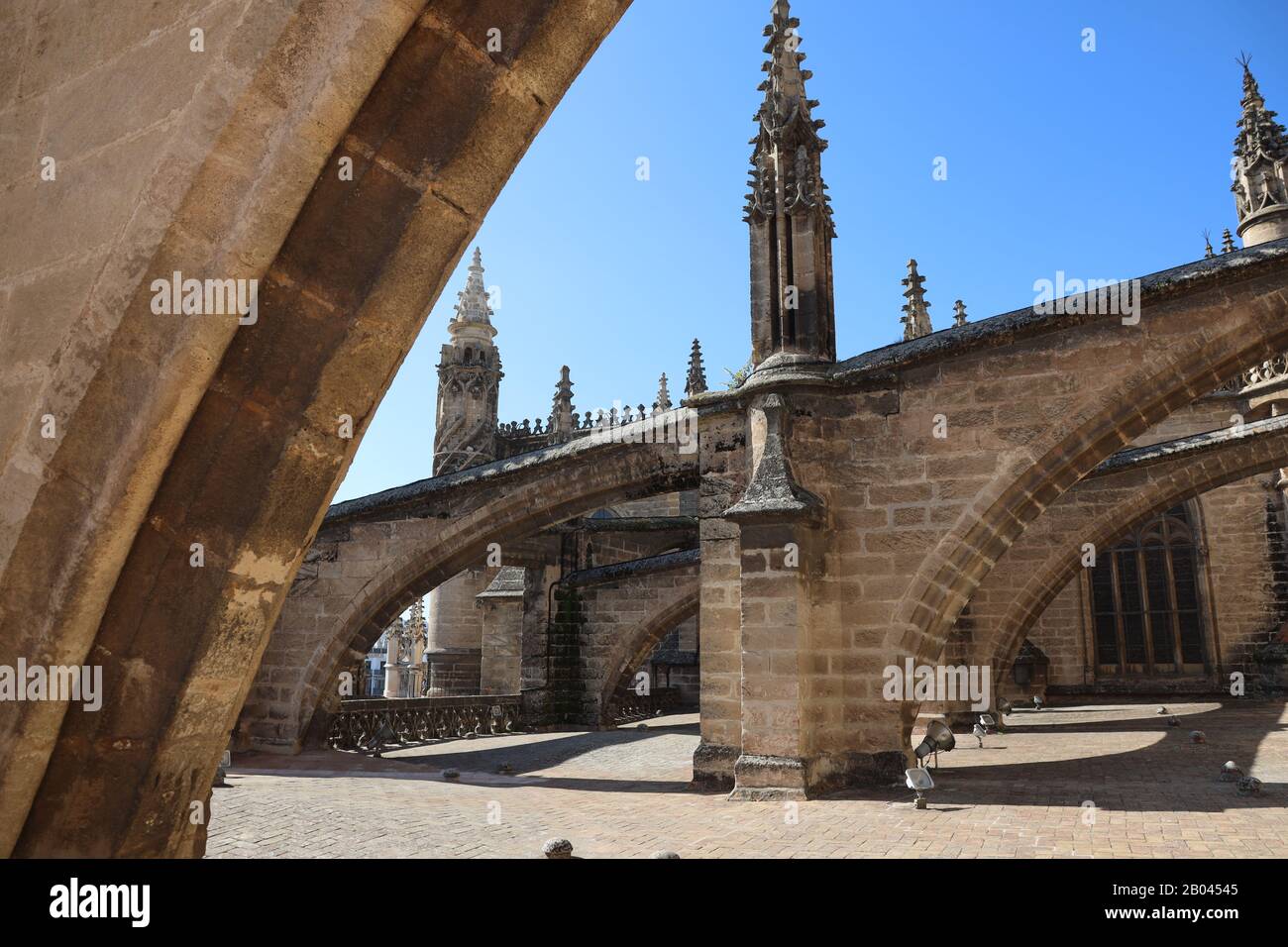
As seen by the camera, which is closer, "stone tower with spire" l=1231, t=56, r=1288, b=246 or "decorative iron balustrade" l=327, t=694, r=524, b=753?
"decorative iron balustrade" l=327, t=694, r=524, b=753

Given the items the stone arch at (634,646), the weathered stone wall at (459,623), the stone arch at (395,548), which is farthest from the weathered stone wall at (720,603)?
the weathered stone wall at (459,623)

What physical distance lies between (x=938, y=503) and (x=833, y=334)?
7.78ft

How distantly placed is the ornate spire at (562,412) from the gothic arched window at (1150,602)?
56.7ft

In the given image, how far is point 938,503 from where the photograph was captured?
27.9ft

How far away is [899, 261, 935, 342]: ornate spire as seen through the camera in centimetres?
2033

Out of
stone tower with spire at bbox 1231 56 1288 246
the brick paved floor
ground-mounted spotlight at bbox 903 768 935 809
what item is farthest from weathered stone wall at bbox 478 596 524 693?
stone tower with spire at bbox 1231 56 1288 246

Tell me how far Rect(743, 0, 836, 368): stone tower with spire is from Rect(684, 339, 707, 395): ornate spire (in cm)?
2002

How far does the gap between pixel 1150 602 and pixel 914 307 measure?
28.3 feet

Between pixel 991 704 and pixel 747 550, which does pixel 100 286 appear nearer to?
pixel 747 550

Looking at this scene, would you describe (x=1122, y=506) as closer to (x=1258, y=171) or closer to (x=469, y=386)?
(x=1258, y=171)

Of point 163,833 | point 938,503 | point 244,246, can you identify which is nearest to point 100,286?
point 244,246

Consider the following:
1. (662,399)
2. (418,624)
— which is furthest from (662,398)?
(418,624)

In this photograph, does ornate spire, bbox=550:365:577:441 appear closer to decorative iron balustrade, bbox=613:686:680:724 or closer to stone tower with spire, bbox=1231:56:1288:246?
decorative iron balustrade, bbox=613:686:680:724

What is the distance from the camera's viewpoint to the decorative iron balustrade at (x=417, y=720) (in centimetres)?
1384
